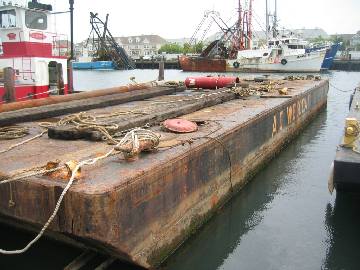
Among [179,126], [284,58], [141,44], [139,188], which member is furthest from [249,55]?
[141,44]

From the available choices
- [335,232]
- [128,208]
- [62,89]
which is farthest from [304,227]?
[62,89]

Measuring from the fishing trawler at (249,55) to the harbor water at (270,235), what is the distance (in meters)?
43.9

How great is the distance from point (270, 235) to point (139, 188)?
113 inches

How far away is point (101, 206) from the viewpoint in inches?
141

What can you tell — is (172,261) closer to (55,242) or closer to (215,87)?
(55,242)

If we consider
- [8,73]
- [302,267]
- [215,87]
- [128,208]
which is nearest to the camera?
[128,208]

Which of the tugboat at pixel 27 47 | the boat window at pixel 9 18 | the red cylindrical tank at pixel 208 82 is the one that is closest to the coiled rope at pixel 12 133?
the tugboat at pixel 27 47

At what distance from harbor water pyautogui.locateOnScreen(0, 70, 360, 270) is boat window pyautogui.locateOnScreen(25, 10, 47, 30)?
942 centimetres

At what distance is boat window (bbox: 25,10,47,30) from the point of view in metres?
13.3

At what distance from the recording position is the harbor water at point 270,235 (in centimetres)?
516

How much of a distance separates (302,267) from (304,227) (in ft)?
4.18

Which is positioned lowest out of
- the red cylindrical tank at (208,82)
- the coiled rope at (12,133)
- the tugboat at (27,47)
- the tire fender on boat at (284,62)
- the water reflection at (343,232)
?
the water reflection at (343,232)

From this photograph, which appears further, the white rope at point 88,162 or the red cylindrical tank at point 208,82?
the red cylindrical tank at point 208,82

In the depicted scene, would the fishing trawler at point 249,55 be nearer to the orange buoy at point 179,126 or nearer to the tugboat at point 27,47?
the tugboat at point 27,47
